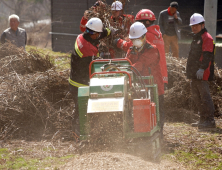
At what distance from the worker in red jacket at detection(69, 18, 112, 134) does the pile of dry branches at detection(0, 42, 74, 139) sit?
1.05 meters

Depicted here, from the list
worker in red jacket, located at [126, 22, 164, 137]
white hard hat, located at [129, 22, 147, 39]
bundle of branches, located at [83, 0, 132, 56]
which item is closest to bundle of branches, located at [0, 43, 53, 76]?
bundle of branches, located at [83, 0, 132, 56]

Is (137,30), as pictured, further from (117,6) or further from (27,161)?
(27,161)

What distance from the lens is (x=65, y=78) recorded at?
26.7ft

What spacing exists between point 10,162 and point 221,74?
5238mm

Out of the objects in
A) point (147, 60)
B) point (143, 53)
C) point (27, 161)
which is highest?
point (143, 53)

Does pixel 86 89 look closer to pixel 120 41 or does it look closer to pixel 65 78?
pixel 120 41

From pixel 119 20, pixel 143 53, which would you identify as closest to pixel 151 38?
pixel 143 53

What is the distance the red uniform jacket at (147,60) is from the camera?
607 cm

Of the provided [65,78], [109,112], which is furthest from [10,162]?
[65,78]

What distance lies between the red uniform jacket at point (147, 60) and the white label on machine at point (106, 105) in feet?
4.49

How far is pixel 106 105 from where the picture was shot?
4766 millimetres

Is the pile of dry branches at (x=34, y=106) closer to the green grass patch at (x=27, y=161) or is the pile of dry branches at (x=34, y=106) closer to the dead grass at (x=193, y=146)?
the green grass patch at (x=27, y=161)

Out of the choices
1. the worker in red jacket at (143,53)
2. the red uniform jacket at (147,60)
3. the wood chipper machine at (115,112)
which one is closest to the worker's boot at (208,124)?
the red uniform jacket at (147,60)

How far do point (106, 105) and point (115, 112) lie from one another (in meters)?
0.14
